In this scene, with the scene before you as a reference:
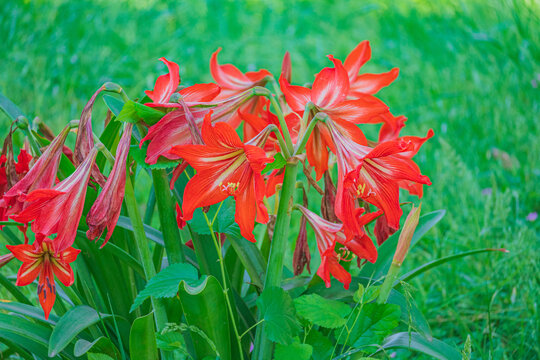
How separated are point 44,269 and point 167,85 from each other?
46 centimetres

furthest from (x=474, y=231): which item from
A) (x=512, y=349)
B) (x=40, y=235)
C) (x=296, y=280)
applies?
(x=40, y=235)

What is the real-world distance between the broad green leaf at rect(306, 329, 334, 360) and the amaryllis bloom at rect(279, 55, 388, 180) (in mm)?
363

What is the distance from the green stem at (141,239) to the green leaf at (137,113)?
126mm

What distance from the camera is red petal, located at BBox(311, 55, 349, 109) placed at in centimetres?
122

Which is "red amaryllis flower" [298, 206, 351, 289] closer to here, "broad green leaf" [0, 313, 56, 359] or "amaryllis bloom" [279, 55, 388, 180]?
"amaryllis bloom" [279, 55, 388, 180]

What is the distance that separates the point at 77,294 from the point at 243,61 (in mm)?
3293

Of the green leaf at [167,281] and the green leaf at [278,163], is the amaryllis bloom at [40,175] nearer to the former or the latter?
the green leaf at [167,281]

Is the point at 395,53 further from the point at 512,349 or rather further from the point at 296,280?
the point at 296,280

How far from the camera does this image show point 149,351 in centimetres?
129

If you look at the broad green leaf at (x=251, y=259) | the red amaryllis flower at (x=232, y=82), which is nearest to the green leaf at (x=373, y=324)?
the broad green leaf at (x=251, y=259)

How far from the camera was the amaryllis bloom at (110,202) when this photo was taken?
1.07m

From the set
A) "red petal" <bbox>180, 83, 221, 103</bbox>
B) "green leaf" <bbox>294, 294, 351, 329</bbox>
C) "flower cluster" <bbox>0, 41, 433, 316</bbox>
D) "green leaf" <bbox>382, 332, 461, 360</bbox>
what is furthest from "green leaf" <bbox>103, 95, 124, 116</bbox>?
"green leaf" <bbox>382, 332, 461, 360</bbox>

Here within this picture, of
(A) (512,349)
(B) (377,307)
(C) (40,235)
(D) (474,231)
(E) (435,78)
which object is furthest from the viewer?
(E) (435,78)

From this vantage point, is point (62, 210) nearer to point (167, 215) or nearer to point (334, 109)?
point (167, 215)
